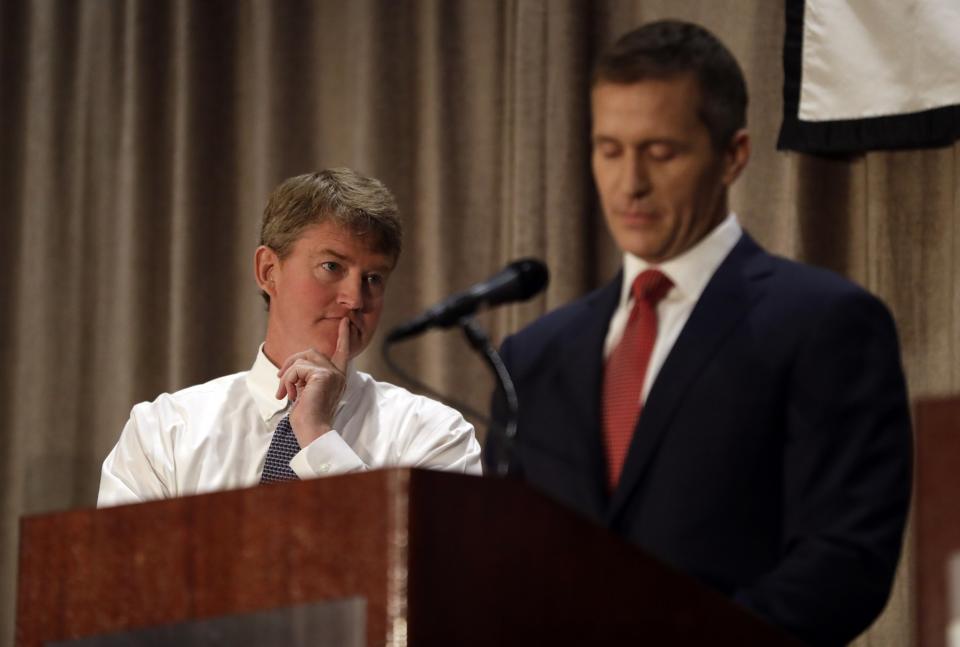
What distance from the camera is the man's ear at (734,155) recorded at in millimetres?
1802

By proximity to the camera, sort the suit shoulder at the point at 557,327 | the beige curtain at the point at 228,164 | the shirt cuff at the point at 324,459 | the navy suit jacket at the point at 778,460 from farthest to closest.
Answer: the beige curtain at the point at 228,164, the shirt cuff at the point at 324,459, the suit shoulder at the point at 557,327, the navy suit jacket at the point at 778,460

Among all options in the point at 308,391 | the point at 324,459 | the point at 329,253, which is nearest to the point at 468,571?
the point at 324,459

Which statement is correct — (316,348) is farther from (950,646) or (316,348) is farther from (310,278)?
(950,646)

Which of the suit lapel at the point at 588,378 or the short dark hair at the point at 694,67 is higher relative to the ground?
the short dark hair at the point at 694,67

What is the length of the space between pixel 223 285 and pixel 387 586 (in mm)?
2392

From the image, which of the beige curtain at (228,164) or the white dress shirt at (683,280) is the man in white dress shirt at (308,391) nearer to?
the beige curtain at (228,164)

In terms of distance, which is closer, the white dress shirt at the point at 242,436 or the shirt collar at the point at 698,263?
the shirt collar at the point at 698,263

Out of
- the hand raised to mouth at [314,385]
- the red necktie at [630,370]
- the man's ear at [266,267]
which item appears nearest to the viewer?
the red necktie at [630,370]

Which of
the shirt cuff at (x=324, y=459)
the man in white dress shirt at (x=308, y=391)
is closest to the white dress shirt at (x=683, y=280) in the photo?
the shirt cuff at (x=324, y=459)

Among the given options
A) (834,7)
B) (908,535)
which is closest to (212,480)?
(908,535)

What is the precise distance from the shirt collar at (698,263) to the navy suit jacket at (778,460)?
24 mm

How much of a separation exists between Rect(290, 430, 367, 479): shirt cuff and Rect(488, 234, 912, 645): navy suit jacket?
702mm

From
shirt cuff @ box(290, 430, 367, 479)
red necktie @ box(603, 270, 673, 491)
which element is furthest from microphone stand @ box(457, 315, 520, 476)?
shirt cuff @ box(290, 430, 367, 479)

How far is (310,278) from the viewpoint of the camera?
2.66 m
